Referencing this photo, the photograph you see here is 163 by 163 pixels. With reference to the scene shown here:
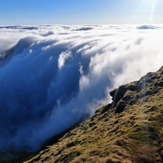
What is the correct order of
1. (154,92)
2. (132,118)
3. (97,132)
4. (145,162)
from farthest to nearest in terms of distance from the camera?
(154,92) < (97,132) < (132,118) < (145,162)

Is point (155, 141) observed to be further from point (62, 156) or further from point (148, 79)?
point (148, 79)

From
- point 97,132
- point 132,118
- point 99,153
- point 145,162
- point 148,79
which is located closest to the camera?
point 145,162

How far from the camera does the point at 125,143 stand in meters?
70.0

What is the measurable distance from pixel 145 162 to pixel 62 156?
24.4 metres

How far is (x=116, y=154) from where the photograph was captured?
64.8m

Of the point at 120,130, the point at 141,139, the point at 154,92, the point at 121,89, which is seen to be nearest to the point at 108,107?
the point at 121,89

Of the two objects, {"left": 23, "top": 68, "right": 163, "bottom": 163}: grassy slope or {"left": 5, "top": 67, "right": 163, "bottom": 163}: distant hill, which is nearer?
{"left": 5, "top": 67, "right": 163, "bottom": 163}: distant hill

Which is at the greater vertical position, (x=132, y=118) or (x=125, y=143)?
(x=132, y=118)

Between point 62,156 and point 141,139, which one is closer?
point 141,139

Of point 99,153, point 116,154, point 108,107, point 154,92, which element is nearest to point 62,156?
point 99,153

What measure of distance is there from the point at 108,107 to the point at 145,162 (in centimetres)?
8831

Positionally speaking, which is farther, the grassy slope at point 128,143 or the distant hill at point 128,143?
the grassy slope at point 128,143

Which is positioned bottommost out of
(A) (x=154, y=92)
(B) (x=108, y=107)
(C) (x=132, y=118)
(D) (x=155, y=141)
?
(D) (x=155, y=141)

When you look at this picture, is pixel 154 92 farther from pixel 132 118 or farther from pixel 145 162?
pixel 145 162
